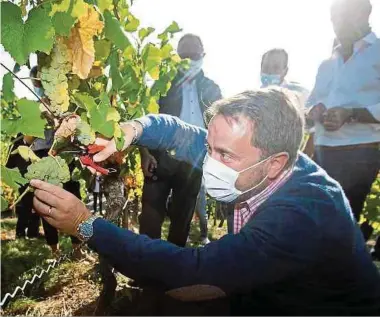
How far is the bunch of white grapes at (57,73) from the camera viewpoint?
808 mm

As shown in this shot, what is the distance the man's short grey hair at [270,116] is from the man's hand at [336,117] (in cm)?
61

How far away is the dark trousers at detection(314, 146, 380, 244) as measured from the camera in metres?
1.48

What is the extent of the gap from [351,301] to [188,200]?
36.2 inches

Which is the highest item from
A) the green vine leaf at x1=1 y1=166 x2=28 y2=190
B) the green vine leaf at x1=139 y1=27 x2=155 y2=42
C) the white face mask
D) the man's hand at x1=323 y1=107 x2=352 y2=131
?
the green vine leaf at x1=139 y1=27 x2=155 y2=42

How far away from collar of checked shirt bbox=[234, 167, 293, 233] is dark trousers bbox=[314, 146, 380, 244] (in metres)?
0.63

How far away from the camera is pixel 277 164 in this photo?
88 cm

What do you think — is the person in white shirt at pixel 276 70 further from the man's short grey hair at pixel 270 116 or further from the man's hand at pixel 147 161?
the man's short grey hair at pixel 270 116

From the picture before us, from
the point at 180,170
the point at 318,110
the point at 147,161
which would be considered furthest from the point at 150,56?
the point at 318,110

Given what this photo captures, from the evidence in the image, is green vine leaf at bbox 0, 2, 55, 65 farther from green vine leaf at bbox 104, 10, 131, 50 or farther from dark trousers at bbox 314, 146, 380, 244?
dark trousers at bbox 314, 146, 380, 244

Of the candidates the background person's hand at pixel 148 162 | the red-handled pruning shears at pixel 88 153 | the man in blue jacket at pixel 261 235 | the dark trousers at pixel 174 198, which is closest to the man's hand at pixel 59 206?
the man in blue jacket at pixel 261 235

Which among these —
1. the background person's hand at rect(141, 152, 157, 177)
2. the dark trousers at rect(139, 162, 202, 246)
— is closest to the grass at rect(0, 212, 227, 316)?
the dark trousers at rect(139, 162, 202, 246)

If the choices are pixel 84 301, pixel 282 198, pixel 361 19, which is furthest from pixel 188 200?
pixel 282 198

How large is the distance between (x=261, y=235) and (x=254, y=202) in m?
0.18

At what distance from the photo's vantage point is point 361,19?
1.47 metres
